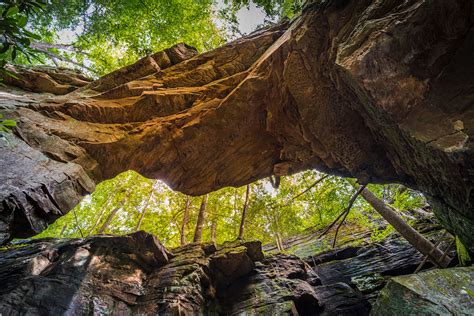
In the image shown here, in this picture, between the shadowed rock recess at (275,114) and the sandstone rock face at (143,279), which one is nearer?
the shadowed rock recess at (275,114)

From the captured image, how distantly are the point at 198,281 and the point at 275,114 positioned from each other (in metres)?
5.92

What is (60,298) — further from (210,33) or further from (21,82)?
(210,33)

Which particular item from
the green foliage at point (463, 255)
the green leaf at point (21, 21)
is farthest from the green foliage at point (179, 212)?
the green leaf at point (21, 21)

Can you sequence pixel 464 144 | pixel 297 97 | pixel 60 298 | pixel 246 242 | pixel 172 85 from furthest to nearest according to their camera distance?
pixel 246 242 → pixel 172 85 → pixel 297 97 → pixel 60 298 → pixel 464 144

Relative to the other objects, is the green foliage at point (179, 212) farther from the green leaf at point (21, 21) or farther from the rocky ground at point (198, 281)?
the green leaf at point (21, 21)

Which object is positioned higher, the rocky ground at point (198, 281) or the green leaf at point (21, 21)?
the green leaf at point (21, 21)

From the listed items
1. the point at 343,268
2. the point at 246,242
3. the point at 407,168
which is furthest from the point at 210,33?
the point at 343,268

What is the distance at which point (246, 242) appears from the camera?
980 cm

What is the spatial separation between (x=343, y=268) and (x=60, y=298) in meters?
10.3

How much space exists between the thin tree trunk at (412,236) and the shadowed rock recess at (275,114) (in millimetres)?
2301

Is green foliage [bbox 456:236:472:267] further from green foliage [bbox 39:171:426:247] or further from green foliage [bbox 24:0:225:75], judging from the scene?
green foliage [bbox 24:0:225:75]

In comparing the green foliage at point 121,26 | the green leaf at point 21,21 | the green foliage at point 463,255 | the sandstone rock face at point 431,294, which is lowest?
the sandstone rock face at point 431,294

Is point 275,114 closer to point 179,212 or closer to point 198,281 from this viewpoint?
point 198,281

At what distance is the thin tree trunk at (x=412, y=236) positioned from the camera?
773cm
